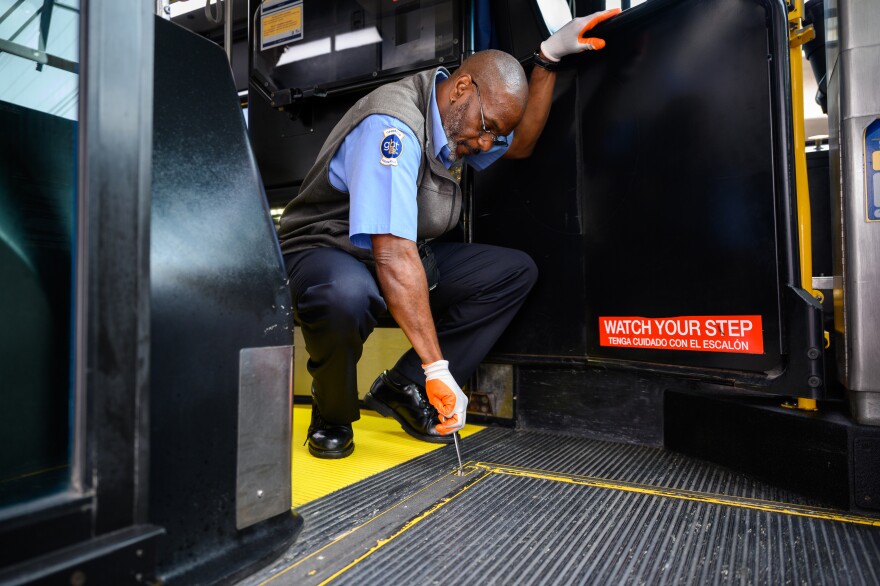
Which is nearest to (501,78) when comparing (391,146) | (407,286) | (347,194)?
(391,146)

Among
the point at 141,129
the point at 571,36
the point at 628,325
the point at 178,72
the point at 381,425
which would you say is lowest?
the point at 381,425

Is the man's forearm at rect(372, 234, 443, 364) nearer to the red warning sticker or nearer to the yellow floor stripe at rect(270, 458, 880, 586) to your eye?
the yellow floor stripe at rect(270, 458, 880, 586)

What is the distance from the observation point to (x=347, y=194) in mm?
1794

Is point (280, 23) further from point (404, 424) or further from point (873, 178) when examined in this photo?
point (873, 178)

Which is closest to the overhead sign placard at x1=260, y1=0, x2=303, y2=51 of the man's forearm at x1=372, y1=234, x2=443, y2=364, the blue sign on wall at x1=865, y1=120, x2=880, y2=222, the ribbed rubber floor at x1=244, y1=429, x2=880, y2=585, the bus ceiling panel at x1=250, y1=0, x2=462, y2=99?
the bus ceiling panel at x1=250, y1=0, x2=462, y2=99

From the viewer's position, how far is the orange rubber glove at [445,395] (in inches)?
61.5

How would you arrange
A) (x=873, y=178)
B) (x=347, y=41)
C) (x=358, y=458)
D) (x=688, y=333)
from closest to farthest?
(x=873, y=178) < (x=688, y=333) < (x=358, y=458) < (x=347, y=41)

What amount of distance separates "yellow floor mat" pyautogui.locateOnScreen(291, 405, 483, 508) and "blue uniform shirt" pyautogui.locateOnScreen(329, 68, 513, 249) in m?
0.62

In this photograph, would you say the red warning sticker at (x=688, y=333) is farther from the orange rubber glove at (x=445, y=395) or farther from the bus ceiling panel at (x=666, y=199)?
the orange rubber glove at (x=445, y=395)

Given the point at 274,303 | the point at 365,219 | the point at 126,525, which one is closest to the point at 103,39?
the point at 274,303

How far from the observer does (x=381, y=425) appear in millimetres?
2070

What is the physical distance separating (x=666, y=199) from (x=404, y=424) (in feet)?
3.54

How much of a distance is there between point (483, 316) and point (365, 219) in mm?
640

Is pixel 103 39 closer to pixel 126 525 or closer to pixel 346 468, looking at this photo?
pixel 126 525
